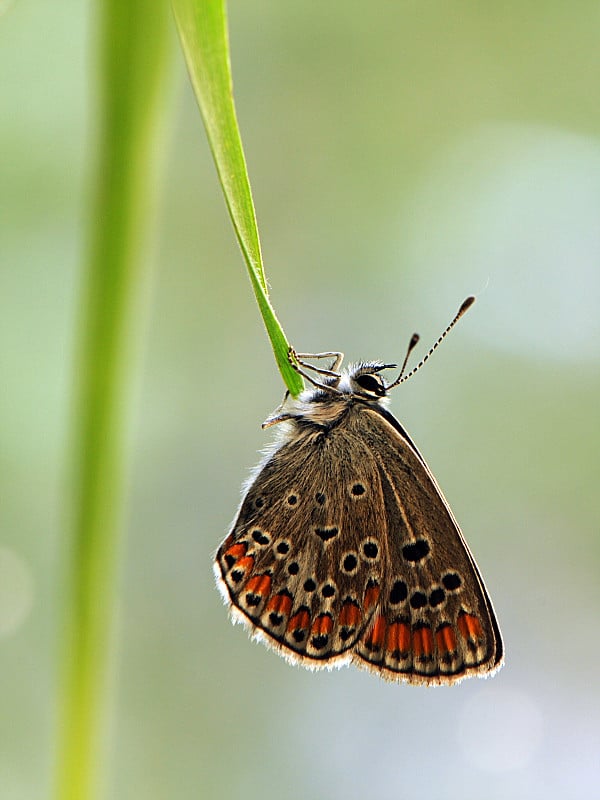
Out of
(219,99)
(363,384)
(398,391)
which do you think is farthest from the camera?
(398,391)

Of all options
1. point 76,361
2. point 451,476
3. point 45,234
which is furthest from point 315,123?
point 76,361

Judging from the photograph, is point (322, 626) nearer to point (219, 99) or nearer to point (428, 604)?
point (428, 604)

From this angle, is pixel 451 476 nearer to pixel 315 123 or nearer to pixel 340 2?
pixel 315 123

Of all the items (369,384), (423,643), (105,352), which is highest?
(369,384)

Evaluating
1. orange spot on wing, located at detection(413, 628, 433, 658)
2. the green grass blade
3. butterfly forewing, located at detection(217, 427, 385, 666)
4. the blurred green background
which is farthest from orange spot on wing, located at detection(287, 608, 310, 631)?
the blurred green background

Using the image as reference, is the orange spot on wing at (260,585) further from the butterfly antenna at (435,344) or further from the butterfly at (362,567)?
the butterfly antenna at (435,344)

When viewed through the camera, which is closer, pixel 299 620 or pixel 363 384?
pixel 299 620

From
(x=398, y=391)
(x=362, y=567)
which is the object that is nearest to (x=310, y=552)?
(x=362, y=567)

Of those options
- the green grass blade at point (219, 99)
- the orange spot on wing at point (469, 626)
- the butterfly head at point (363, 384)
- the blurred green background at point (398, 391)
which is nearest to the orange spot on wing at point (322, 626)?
the orange spot on wing at point (469, 626)
